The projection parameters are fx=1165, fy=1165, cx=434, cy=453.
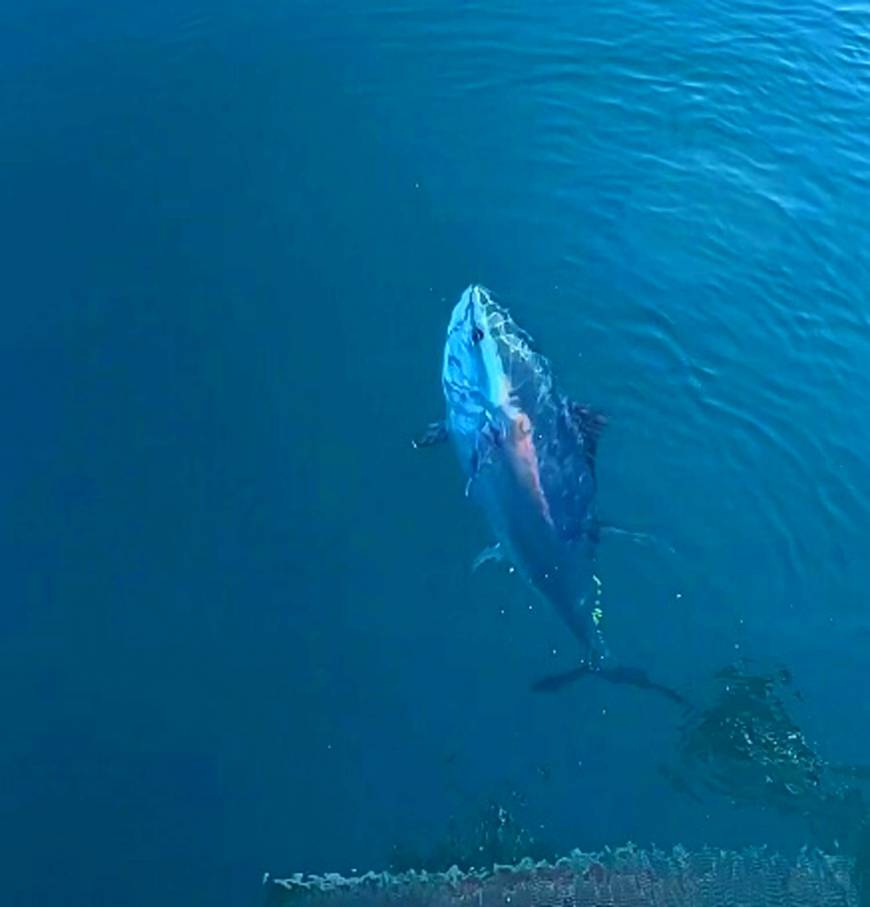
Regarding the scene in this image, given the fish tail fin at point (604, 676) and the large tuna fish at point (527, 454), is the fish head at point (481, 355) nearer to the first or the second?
the large tuna fish at point (527, 454)

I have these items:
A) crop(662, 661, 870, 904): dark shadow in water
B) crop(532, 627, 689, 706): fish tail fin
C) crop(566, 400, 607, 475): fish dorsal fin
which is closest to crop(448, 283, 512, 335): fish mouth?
crop(566, 400, 607, 475): fish dorsal fin

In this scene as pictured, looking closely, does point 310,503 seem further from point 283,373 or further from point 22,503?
point 22,503

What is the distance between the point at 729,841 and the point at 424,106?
45.7ft

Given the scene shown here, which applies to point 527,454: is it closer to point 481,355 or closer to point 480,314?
point 481,355

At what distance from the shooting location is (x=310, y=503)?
1536 centimetres

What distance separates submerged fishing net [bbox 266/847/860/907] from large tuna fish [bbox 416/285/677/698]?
259cm

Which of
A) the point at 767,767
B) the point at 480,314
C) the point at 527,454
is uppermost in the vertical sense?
the point at 480,314

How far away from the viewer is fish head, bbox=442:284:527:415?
43.2 ft

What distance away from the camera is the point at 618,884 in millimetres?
12891

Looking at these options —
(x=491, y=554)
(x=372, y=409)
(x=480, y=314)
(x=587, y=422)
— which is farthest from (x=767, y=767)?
(x=372, y=409)

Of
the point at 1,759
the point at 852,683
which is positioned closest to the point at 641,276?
the point at 852,683

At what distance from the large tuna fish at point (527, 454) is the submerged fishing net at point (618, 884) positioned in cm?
259

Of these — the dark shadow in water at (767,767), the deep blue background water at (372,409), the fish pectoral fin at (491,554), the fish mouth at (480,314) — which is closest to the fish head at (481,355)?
the fish mouth at (480,314)

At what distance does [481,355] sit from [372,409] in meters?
3.40
